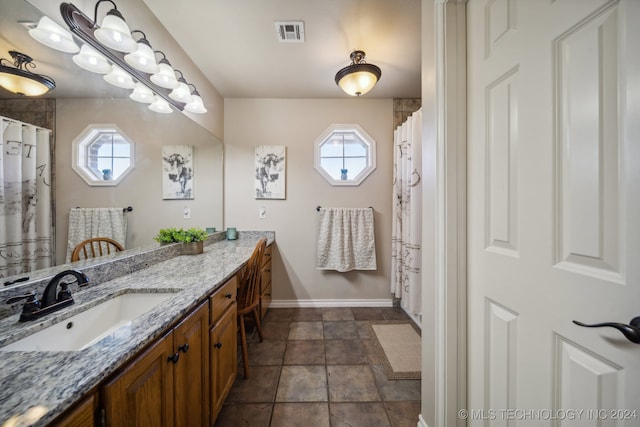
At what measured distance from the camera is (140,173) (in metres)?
1.41

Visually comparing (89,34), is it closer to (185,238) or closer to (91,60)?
(91,60)

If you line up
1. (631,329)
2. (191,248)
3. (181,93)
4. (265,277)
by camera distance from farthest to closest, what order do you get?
(265,277), (191,248), (181,93), (631,329)

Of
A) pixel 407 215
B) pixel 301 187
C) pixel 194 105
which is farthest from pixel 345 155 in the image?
pixel 194 105

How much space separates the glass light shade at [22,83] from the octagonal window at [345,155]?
2.01 m

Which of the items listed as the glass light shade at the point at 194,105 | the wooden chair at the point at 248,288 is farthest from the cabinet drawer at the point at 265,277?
the glass light shade at the point at 194,105

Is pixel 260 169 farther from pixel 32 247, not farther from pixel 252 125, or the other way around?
pixel 32 247

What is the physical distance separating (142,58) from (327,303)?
2.62 m

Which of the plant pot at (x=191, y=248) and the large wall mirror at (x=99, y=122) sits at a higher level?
the large wall mirror at (x=99, y=122)

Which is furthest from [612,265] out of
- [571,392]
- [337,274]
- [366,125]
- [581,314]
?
[366,125]

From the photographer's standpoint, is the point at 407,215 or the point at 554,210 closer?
the point at 554,210

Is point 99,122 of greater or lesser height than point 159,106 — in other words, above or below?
below

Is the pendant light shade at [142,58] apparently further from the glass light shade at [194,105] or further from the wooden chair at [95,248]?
the wooden chair at [95,248]

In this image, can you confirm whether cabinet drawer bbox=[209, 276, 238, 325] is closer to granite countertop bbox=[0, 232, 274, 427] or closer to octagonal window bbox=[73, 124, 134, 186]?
granite countertop bbox=[0, 232, 274, 427]

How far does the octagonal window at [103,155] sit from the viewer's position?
1052 mm
